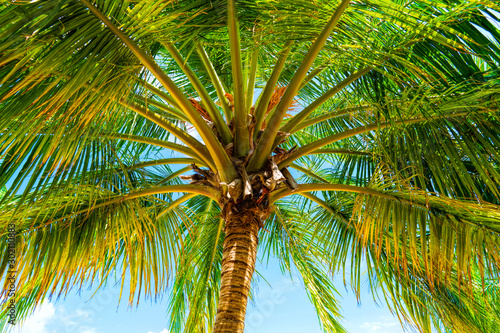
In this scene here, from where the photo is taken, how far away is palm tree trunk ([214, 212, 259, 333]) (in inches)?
96.3

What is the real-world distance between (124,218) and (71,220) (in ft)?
1.25

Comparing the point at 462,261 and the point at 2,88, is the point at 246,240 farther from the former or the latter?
the point at 2,88

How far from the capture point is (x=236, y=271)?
8.73 ft

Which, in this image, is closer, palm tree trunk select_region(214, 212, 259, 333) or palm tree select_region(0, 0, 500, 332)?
palm tree select_region(0, 0, 500, 332)

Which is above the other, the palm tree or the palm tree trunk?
the palm tree

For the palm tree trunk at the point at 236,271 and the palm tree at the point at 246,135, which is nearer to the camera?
the palm tree at the point at 246,135

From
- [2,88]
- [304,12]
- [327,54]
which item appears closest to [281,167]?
[327,54]

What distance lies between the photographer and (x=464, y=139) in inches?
98.0

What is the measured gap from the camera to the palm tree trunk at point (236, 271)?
2.45 meters

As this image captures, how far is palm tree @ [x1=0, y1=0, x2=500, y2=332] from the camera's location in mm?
2027

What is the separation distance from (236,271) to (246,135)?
99 centimetres

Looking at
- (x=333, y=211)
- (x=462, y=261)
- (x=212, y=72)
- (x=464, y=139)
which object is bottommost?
(x=462, y=261)

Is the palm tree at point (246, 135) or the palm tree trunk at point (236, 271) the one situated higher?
the palm tree at point (246, 135)

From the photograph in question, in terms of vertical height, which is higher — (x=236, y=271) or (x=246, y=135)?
(x=246, y=135)
